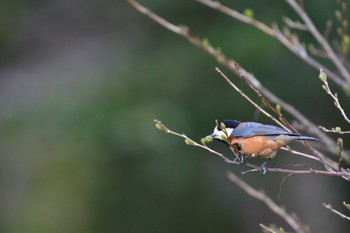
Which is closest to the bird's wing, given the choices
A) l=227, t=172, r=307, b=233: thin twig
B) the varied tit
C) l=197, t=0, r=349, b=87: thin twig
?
the varied tit

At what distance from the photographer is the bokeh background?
8.91m

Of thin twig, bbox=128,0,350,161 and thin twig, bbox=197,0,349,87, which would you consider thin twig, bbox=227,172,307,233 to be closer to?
thin twig, bbox=128,0,350,161

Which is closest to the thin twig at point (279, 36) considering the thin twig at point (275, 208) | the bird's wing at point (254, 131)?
the bird's wing at point (254, 131)

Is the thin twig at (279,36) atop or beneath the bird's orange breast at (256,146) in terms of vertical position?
atop

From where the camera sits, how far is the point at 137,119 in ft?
29.5

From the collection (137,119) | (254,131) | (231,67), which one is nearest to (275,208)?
(231,67)

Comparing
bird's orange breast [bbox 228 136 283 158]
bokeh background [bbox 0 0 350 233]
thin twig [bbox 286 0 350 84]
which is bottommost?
bokeh background [bbox 0 0 350 233]

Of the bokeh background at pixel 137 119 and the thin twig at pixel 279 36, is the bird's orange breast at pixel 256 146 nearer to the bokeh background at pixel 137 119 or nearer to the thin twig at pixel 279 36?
the thin twig at pixel 279 36

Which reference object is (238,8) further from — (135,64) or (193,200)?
(193,200)

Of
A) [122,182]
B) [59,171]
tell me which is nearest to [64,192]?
[59,171]

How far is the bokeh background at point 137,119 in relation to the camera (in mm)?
8906

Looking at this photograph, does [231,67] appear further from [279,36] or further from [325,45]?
[325,45]

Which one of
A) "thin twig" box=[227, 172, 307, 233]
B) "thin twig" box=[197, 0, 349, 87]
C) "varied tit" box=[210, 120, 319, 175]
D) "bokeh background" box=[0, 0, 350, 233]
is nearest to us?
"thin twig" box=[227, 172, 307, 233]

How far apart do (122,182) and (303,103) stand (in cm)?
272
